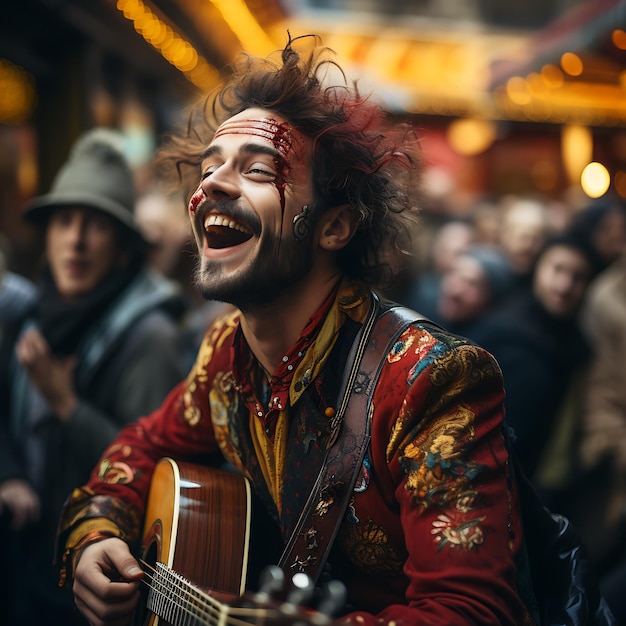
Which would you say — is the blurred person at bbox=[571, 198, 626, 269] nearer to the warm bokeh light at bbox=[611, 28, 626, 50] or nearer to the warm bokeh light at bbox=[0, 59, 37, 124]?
the warm bokeh light at bbox=[611, 28, 626, 50]

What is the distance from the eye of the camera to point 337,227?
2277mm

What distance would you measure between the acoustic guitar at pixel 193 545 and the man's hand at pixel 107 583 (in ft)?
0.18

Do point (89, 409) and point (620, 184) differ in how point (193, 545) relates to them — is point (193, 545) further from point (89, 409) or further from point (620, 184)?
point (620, 184)

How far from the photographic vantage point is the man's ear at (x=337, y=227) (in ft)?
7.35

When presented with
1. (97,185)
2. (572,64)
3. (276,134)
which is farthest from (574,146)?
(276,134)

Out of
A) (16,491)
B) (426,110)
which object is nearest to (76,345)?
(16,491)

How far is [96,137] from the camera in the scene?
12.4 ft

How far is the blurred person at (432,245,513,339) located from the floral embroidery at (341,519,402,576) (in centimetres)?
296

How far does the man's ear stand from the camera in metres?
2.24

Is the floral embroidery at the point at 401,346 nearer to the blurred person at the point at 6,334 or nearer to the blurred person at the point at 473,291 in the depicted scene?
the blurred person at the point at 6,334

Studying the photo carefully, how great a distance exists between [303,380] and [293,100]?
757 mm

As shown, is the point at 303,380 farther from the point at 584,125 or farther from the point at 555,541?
the point at 584,125

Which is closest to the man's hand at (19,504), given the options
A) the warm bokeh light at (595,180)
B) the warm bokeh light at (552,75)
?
the warm bokeh light at (595,180)

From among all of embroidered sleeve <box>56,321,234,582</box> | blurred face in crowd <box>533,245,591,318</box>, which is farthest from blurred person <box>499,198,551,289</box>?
embroidered sleeve <box>56,321,234,582</box>
